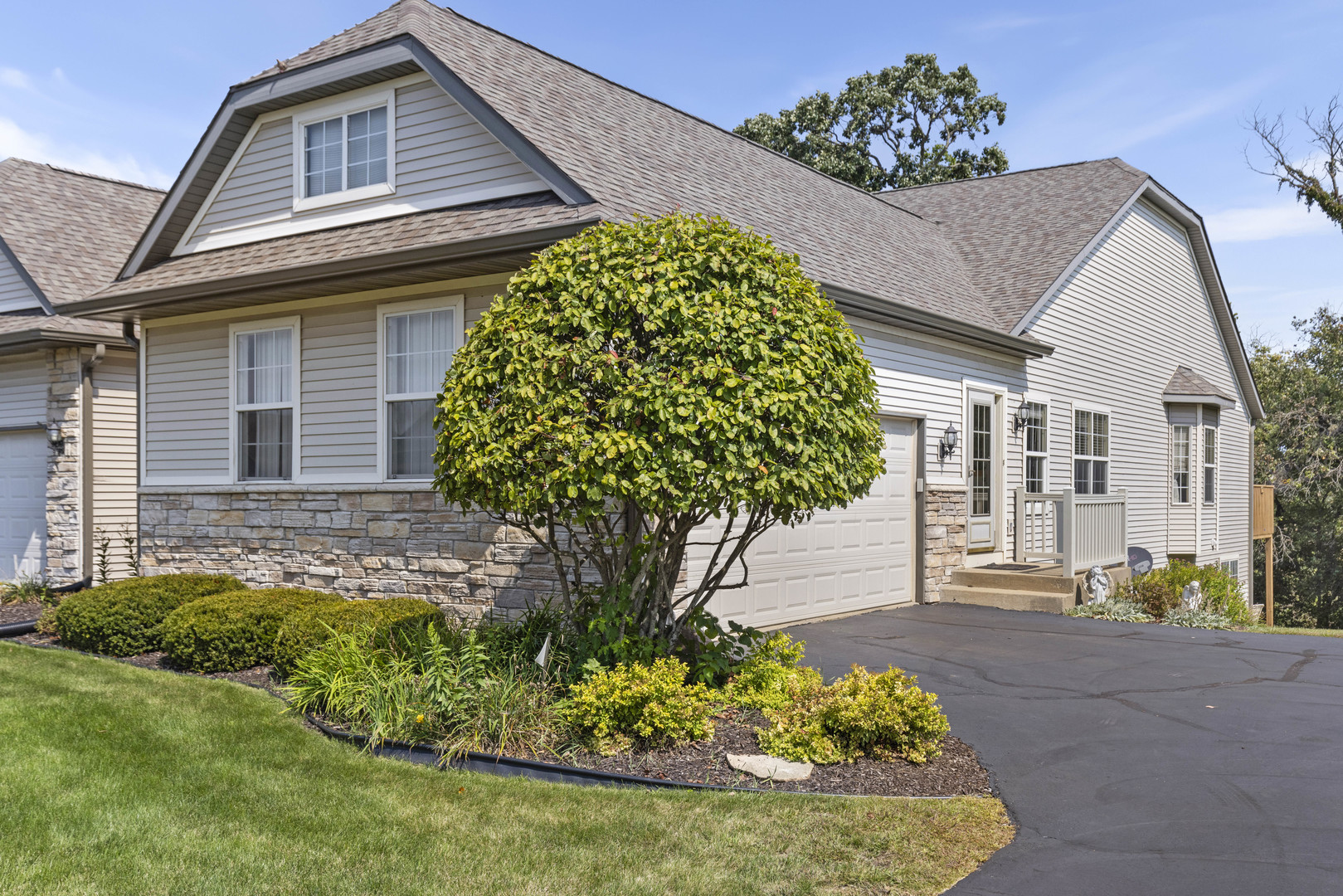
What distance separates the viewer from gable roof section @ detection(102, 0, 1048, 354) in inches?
385

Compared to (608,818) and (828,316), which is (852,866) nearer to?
(608,818)

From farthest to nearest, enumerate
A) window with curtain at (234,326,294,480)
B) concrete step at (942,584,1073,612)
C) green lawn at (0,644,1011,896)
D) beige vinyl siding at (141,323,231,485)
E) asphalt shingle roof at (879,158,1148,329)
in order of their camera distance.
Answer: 1. asphalt shingle roof at (879,158,1148,329)
2. concrete step at (942,584,1073,612)
3. beige vinyl siding at (141,323,231,485)
4. window with curtain at (234,326,294,480)
5. green lawn at (0,644,1011,896)

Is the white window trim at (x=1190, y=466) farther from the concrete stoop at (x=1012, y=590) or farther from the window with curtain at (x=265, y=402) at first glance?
the window with curtain at (x=265, y=402)

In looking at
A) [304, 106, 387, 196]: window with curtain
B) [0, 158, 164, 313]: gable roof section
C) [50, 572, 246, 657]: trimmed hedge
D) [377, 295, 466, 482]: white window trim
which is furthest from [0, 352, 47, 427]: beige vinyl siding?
[377, 295, 466, 482]: white window trim

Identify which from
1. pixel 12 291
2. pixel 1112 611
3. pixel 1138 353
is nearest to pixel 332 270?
pixel 12 291

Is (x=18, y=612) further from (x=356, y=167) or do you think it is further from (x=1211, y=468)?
(x=1211, y=468)

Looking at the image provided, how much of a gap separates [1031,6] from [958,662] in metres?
11.5

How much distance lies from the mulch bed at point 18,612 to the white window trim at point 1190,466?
58.7ft

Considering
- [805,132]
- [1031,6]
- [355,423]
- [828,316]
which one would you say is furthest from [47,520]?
[805,132]

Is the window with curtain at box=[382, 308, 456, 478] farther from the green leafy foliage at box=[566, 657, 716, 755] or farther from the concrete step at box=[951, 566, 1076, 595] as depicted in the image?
the concrete step at box=[951, 566, 1076, 595]

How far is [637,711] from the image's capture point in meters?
6.03

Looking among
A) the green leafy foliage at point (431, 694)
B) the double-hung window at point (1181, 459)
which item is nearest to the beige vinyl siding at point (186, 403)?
the green leafy foliage at point (431, 694)

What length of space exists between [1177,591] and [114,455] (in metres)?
14.3

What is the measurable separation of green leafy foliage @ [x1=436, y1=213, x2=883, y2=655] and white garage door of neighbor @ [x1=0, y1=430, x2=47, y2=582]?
9.66m
